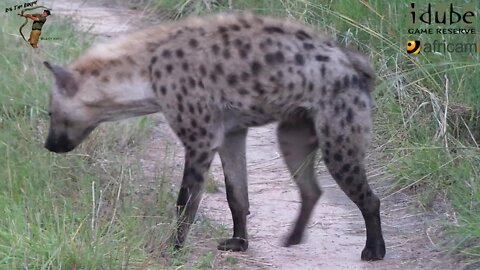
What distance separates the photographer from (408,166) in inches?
208

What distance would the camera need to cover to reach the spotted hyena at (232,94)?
4.38 m

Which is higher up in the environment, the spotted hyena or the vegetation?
the spotted hyena

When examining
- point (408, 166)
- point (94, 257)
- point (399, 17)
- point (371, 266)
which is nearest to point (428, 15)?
point (399, 17)

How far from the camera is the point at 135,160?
5.48 metres

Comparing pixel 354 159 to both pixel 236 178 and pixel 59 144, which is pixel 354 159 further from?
pixel 59 144

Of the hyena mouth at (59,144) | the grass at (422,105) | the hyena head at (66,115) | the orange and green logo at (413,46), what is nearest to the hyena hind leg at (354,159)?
the grass at (422,105)

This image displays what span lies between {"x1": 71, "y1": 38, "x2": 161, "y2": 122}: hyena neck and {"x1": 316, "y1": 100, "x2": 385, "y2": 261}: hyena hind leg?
795mm

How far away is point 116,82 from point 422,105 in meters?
1.92

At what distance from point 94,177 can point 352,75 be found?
4.55 feet

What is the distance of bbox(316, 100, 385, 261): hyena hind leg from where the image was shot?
4.37 meters

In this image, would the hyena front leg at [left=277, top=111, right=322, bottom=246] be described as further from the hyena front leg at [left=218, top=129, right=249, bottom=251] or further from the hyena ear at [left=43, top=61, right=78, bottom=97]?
the hyena ear at [left=43, top=61, right=78, bottom=97]

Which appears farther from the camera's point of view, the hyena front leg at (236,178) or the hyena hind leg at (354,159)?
the hyena front leg at (236,178)

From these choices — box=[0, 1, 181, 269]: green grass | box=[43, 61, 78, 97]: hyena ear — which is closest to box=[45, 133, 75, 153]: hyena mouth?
box=[0, 1, 181, 269]: green grass

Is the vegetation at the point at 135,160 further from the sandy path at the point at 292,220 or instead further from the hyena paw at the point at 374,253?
the hyena paw at the point at 374,253
